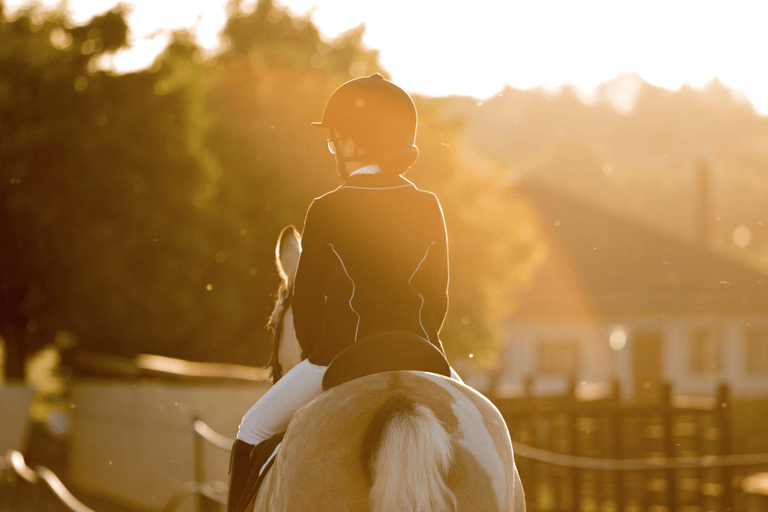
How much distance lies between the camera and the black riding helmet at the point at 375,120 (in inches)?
130

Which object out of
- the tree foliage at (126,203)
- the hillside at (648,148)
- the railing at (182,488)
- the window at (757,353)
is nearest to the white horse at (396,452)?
the railing at (182,488)

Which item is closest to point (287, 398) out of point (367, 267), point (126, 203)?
point (367, 267)

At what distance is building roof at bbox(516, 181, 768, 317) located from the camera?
1288 inches

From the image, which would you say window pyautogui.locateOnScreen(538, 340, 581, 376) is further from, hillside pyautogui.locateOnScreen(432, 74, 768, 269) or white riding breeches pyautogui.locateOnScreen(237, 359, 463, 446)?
white riding breeches pyautogui.locateOnScreen(237, 359, 463, 446)

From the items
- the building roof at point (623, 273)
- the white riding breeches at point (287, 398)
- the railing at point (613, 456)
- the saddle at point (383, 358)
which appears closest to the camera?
the saddle at point (383, 358)

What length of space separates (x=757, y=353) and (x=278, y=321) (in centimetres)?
3428

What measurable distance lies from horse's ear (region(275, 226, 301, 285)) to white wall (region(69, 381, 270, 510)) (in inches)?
311

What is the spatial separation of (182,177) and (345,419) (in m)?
14.4

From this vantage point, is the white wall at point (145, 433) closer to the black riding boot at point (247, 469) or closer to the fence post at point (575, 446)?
the fence post at point (575, 446)

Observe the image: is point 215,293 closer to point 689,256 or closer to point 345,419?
point 345,419

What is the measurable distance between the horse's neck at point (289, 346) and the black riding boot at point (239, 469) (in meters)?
0.48

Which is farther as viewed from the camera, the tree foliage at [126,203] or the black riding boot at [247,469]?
the tree foliage at [126,203]

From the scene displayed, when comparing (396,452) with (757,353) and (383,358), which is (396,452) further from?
(757,353)

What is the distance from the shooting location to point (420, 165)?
2022 cm
